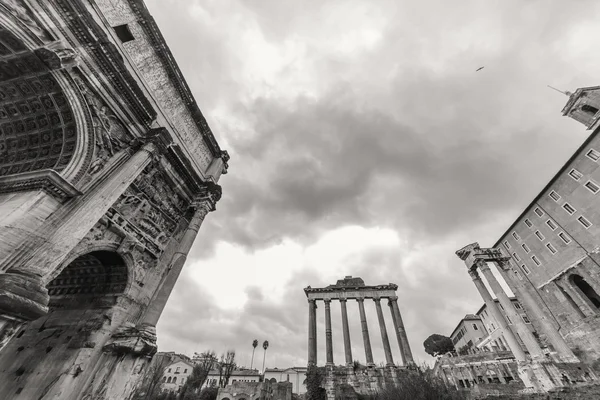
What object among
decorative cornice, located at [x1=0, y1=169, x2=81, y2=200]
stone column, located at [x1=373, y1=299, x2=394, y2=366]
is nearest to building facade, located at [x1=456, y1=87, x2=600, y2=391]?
stone column, located at [x1=373, y1=299, x2=394, y2=366]

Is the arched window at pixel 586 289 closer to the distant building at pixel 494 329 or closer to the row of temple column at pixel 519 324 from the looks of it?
the row of temple column at pixel 519 324

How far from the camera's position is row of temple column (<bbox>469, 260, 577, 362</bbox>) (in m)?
17.4

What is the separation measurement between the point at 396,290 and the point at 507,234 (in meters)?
20.4

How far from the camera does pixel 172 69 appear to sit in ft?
41.3

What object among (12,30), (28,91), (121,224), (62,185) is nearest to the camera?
(12,30)

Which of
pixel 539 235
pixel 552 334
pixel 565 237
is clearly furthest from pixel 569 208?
pixel 552 334

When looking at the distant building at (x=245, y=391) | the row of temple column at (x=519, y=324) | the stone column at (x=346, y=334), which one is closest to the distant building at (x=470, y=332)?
the stone column at (x=346, y=334)

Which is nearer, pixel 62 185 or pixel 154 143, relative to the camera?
pixel 62 185

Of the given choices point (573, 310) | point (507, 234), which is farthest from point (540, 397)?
point (507, 234)

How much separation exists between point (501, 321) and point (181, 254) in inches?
982

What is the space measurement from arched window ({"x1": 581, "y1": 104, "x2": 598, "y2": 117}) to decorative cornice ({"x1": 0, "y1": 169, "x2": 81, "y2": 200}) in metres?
52.5

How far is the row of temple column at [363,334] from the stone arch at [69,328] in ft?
90.0

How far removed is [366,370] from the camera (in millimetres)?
27859

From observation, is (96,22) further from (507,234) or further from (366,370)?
(507,234)
